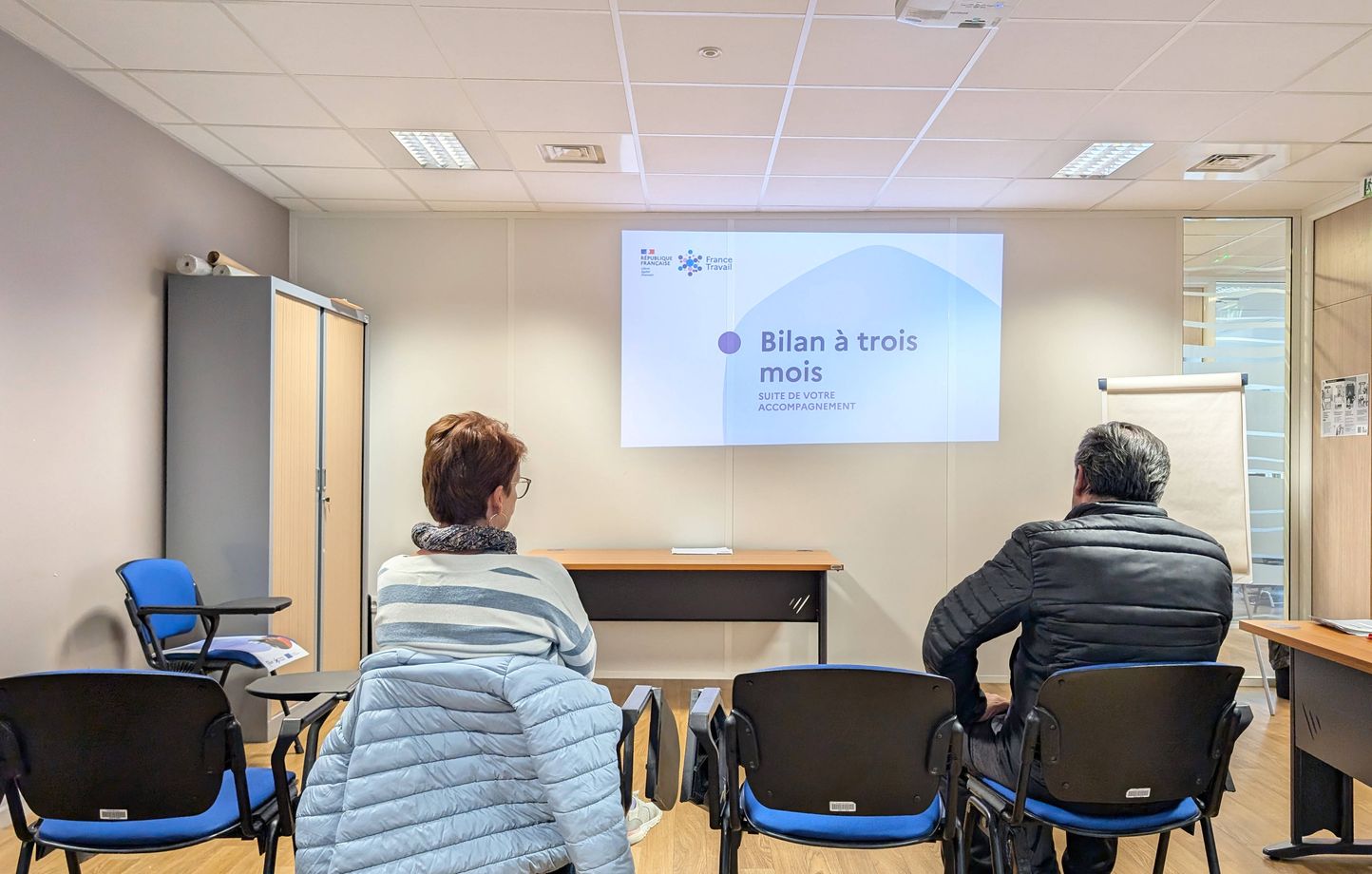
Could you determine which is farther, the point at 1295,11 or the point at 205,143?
the point at 205,143

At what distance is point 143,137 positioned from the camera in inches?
142

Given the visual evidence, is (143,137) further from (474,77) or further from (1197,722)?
(1197,722)

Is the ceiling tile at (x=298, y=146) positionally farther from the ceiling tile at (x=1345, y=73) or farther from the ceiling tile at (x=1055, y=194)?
the ceiling tile at (x=1345, y=73)

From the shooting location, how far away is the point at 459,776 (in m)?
1.51

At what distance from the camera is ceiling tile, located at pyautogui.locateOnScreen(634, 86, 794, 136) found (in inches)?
129

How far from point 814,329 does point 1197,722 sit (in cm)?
325

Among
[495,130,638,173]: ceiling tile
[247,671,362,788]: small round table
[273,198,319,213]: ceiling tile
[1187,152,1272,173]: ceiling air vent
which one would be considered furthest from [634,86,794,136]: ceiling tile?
[247,671,362,788]: small round table

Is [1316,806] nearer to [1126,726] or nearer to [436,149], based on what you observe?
[1126,726]

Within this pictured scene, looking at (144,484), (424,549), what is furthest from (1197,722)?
(144,484)

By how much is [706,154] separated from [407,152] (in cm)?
138

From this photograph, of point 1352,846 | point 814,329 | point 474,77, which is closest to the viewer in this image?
point 1352,846

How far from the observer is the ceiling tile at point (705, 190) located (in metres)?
4.34

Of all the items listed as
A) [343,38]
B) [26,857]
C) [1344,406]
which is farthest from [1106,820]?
[1344,406]

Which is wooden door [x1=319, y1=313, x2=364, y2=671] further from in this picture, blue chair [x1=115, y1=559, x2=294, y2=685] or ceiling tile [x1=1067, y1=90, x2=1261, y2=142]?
ceiling tile [x1=1067, y1=90, x2=1261, y2=142]
